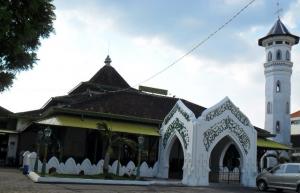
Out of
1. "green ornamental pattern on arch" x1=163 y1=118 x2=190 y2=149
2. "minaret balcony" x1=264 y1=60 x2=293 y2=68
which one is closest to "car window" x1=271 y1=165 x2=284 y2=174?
"green ornamental pattern on arch" x1=163 y1=118 x2=190 y2=149

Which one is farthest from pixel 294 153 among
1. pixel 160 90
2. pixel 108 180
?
pixel 108 180

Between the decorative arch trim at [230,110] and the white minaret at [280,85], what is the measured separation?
27.7 metres

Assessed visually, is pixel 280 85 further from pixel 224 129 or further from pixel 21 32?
pixel 21 32

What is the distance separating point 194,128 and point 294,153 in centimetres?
3410

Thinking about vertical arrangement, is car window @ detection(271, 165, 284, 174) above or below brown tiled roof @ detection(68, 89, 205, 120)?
below

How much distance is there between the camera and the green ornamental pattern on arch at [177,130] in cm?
2498

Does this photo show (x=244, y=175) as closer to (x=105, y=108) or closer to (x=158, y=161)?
(x=158, y=161)

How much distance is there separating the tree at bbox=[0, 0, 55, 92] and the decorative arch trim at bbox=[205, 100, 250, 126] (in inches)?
620

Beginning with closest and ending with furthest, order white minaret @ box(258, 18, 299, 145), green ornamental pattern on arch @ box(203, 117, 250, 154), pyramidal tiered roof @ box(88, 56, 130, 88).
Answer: green ornamental pattern on arch @ box(203, 117, 250, 154) < pyramidal tiered roof @ box(88, 56, 130, 88) < white minaret @ box(258, 18, 299, 145)

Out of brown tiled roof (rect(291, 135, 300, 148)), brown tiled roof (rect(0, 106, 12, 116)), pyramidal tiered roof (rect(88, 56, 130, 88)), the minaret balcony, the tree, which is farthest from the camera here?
brown tiled roof (rect(291, 135, 300, 148))

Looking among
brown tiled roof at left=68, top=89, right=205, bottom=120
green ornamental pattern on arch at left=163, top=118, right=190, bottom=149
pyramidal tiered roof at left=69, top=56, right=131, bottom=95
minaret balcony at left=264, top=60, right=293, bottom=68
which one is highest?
minaret balcony at left=264, top=60, right=293, bottom=68

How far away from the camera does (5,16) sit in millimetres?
8500

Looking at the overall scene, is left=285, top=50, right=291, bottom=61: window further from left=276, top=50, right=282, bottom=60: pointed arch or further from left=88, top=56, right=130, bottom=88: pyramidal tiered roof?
left=88, top=56, right=130, bottom=88: pyramidal tiered roof

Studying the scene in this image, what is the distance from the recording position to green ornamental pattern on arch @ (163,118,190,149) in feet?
82.0
